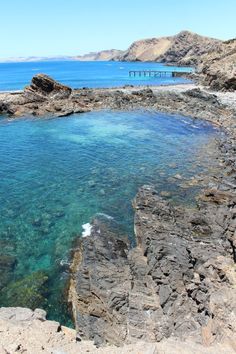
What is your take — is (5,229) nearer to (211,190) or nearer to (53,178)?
(53,178)

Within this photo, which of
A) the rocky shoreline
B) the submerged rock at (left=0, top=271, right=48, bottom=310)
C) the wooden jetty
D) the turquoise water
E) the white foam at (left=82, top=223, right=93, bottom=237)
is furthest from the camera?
the wooden jetty

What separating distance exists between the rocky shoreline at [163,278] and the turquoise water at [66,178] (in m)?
1.74

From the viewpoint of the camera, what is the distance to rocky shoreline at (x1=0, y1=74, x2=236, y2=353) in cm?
1336

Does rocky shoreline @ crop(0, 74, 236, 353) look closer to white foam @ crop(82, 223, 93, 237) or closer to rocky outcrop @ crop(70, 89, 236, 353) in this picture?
rocky outcrop @ crop(70, 89, 236, 353)

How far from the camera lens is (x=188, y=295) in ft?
50.0

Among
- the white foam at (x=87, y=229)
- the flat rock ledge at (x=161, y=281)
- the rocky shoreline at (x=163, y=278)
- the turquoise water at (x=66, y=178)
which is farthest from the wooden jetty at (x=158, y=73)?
the flat rock ledge at (x=161, y=281)

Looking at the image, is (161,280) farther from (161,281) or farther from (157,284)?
(157,284)

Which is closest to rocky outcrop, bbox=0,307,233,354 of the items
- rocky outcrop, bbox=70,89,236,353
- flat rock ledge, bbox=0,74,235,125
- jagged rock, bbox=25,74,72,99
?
rocky outcrop, bbox=70,89,236,353

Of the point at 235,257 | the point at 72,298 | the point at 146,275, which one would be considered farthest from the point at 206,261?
the point at 72,298

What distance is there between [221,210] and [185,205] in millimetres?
4067

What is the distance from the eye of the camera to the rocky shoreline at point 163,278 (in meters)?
13.4

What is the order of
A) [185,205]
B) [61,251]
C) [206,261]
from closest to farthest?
[206,261], [61,251], [185,205]

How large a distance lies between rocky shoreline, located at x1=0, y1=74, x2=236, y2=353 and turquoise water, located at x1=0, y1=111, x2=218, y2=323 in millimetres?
1744

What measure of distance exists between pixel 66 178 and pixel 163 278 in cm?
2007
